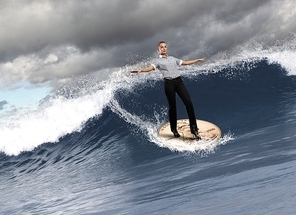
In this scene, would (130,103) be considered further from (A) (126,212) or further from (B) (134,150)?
(A) (126,212)

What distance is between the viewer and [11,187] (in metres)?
9.84

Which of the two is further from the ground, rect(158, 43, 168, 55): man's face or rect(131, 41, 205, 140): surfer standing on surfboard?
rect(158, 43, 168, 55): man's face

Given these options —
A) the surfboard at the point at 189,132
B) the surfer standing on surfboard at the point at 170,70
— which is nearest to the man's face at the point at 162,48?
the surfer standing on surfboard at the point at 170,70

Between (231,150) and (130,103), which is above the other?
(130,103)

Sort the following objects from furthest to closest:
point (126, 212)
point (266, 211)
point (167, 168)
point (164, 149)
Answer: point (164, 149) < point (167, 168) < point (126, 212) < point (266, 211)

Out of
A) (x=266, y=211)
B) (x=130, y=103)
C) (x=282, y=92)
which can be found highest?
(x=130, y=103)

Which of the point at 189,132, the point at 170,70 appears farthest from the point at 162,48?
the point at 189,132

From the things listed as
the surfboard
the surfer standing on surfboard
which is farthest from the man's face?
the surfboard

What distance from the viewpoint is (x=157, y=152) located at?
8727 millimetres

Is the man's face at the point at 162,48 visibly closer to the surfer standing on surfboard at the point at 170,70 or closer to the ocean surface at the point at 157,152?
the surfer standing on surfboard at the point at 170,70

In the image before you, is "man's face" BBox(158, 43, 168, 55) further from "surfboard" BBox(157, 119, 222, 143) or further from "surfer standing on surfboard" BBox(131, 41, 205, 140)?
"surfboard" BBox(157, 119, 222, 143)

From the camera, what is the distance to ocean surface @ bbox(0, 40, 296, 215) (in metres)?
4.85

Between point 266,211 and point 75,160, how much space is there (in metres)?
7.87

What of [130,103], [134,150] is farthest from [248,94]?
[134,150]
